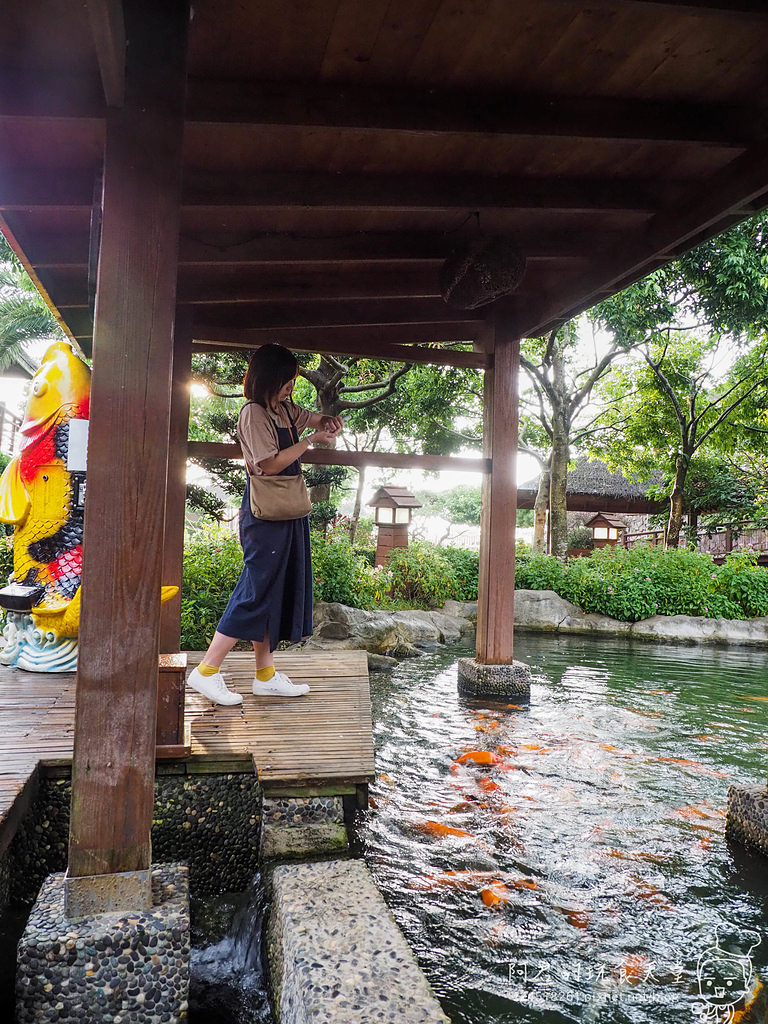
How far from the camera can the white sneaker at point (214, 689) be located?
11.2ft

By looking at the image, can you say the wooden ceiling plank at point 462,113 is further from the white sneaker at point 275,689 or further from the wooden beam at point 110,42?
the white sneaker at point 275,689

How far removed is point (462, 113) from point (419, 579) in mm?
9930

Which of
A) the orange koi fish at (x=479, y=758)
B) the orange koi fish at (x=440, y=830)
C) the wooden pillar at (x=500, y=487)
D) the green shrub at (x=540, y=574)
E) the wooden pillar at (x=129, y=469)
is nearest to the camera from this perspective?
the wooden pillar at (x=129, y=469)

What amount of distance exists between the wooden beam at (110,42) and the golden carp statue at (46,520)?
242 cm

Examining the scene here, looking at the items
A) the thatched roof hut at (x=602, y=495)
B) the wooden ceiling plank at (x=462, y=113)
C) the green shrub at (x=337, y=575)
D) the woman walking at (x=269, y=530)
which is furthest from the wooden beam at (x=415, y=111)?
the thatched roof hut at (x=602, y=495)

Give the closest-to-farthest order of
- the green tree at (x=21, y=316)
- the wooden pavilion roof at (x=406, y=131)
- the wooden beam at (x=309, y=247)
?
the wooden pavilion roof at (x=406, y=131)
the wooden beam at (x=309, y=247)
the green tree at (x=21, y=316)

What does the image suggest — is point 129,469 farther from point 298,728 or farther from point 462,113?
point 462,113

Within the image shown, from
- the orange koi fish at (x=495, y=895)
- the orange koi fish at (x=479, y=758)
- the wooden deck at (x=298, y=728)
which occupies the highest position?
the wooden deck at (x=298, y=728)

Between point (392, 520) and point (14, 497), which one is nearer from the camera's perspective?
point (14, 497)

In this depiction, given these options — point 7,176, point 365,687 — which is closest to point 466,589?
point 365,687

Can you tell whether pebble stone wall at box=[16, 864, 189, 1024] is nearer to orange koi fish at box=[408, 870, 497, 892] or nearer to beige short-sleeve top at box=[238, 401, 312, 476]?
orange koi fish at box=[408, 870, 497, 892]

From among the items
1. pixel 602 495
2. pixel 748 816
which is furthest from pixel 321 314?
pixel 602 495

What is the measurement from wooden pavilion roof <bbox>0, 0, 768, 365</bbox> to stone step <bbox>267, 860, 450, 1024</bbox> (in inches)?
97.3

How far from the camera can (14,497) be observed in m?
4.05
